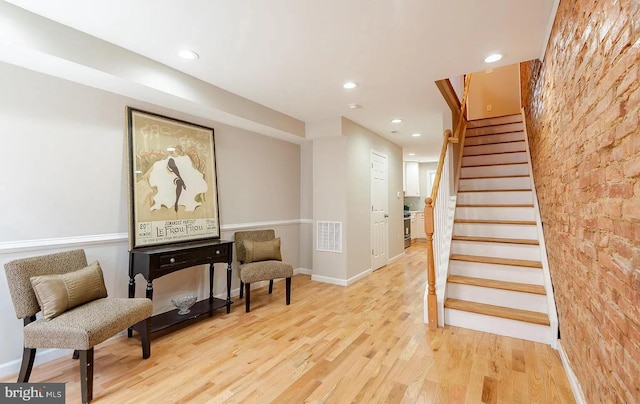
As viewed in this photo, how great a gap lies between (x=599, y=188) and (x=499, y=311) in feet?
5.84

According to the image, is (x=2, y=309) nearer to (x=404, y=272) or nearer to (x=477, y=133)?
(x=404, y=272)

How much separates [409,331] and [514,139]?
3.70 metres

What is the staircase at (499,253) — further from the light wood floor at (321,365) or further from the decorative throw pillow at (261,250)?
the decorative throw pillow at (261,250)

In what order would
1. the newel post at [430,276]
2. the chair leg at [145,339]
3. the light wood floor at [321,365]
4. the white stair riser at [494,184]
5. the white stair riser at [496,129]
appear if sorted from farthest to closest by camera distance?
the white stair riser at [496,129] → the white stair riser at [494,184] → the newel post at [430,276] → the chair leg at [145,339] → the light wood floor at [321,365]

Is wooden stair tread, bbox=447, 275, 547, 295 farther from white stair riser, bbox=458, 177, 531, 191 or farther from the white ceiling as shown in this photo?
the white ceiling

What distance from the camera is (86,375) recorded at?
179 cm

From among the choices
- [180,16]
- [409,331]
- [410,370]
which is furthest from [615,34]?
[409,331]

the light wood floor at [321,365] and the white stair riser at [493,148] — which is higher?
the white stair riser at [493,148]

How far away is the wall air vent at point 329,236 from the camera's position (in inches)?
172

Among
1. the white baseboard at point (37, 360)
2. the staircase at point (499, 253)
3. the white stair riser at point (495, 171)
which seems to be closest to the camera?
the white baseboard at point (37, 360)

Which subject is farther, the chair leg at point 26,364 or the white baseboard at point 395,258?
the white baseboard at point 395,258

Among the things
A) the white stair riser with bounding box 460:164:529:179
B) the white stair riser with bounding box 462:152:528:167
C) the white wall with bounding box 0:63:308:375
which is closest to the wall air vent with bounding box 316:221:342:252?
the white wall with bounding box 0:63:308:375

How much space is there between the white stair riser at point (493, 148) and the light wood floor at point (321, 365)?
307 centimetres

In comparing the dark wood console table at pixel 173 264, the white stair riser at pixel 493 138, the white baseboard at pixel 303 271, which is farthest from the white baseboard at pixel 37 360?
the white stair riser at pixel 493 138
